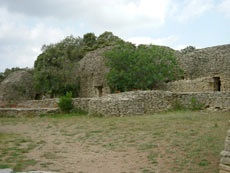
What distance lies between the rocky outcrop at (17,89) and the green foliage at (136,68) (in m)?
9.91

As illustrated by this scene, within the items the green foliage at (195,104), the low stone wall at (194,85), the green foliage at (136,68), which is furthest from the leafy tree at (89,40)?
the green foliage at (195,104)

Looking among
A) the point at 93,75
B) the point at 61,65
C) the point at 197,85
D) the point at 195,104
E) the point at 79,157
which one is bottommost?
the point at 79,157

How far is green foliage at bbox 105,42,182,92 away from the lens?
18906 millimetres

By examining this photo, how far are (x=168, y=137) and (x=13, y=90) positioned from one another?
19.6 m

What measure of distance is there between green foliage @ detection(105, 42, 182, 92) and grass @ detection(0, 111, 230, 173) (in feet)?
20.4

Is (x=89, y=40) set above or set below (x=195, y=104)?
above

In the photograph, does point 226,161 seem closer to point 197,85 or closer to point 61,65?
point 197,85

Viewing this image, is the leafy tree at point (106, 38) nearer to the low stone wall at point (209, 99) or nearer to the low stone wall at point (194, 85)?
the low stone wall at point (194, 85)

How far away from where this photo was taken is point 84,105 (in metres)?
17.8

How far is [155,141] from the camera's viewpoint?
29.2ft

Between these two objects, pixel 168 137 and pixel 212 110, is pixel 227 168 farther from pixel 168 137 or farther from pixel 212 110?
pixel 212 110

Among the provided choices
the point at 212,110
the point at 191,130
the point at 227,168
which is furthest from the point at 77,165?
the point at 212,110

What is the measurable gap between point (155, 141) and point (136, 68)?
33.4 ft

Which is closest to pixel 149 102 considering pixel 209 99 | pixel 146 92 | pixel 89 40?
pixel 146 92
